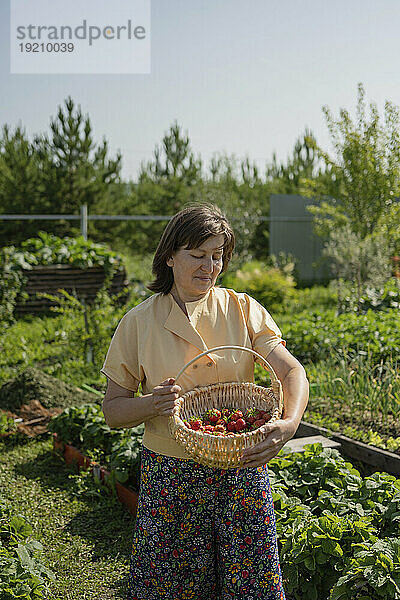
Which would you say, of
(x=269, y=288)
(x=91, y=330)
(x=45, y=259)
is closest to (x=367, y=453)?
(x=91, y=330)

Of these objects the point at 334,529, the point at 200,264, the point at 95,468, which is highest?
the point at 200,264

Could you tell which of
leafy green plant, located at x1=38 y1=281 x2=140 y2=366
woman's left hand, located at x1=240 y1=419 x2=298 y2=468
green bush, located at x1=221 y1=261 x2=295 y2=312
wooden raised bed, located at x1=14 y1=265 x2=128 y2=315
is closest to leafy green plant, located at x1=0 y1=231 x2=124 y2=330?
wooden raised bed, located at x1=14 y1=265 x2=128 y2=315

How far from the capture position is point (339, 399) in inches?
164

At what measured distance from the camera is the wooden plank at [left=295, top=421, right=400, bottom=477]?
3.27 meters

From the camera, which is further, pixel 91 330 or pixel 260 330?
pixel 91 330

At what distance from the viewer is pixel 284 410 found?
1.82 m

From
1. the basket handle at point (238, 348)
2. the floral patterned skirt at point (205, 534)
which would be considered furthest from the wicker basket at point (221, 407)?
the floral patterned skirt at point (205, 534)

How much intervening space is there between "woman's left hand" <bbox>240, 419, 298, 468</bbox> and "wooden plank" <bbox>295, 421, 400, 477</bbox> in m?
1.76

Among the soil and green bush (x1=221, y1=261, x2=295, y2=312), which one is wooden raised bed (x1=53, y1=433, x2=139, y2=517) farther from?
green bush (x1=221, y1=261, x2=295, y2=312)

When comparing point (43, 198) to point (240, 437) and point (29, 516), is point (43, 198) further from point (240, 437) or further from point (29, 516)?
point (240, 437)

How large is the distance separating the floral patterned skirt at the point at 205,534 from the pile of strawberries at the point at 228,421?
0.35 ft

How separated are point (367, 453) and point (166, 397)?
199 centimetres

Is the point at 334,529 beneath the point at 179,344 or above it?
beneath

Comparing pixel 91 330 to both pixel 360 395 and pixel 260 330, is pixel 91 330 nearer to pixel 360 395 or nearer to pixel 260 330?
pixel 360 395
